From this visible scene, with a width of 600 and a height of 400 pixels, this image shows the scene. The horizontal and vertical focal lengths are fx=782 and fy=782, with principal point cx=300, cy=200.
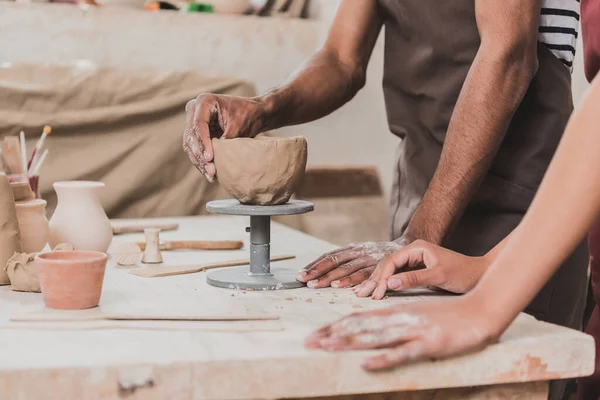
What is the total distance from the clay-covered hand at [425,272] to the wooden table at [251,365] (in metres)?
0.08

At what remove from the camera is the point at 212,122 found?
160cm

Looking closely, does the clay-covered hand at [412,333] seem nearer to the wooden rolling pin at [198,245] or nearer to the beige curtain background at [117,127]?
the wooden rolling pin at [198,245]

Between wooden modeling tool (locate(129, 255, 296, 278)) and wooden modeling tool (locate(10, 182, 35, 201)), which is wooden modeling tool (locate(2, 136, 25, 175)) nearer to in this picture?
wooden modeling tool (locate(10, 182, 35, 201))

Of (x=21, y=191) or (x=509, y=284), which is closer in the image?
(x=509, y=284)

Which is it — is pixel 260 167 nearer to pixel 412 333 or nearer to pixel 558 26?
pixel 412 333

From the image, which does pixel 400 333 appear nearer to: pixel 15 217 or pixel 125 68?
pixel 15 217

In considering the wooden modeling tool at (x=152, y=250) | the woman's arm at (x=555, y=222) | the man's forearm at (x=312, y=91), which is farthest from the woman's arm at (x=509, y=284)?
the man's forearm at (x=312, y=91)

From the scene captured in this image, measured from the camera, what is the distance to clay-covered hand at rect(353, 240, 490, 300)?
4.04 ft

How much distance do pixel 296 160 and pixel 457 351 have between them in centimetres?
49

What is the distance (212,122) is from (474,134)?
0.53m

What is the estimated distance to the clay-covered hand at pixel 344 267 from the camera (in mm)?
1321

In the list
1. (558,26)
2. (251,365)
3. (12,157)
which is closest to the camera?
(251,365)

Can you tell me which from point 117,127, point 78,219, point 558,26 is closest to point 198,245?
point 78,219

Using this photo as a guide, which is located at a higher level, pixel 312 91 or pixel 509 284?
pixel 312 91
